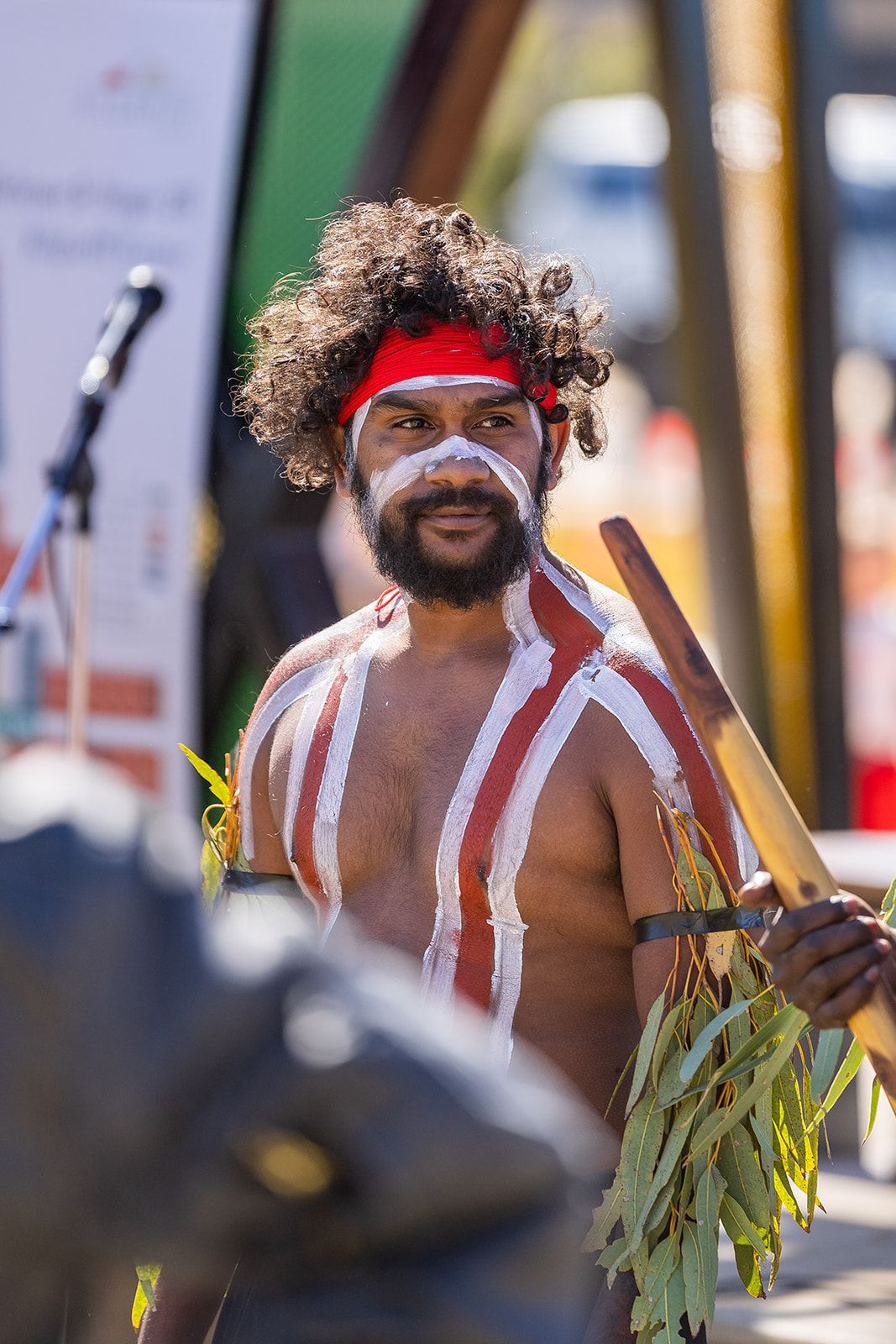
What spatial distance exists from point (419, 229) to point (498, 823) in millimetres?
970

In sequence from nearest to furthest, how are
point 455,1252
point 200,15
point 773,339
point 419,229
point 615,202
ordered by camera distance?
point 455,1252
point 419,229
point 200,15
point 773,339
point 615,202

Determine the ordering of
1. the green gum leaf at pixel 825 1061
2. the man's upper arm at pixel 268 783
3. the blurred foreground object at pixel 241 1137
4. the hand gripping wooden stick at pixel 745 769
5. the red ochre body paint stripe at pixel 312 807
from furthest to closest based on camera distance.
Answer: the man's upper arm at pixel 268 783, the red ochre body paint stripe at pixel 312 807, the green gum leaf at pixel 825 1061, the hand gripping wooden stick at pixel 745 769, the blurred foreground object at pixel 241 1137

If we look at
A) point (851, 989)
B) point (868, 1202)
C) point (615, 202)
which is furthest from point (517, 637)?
point (615, 202)

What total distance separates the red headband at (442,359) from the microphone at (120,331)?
Result: 141cm

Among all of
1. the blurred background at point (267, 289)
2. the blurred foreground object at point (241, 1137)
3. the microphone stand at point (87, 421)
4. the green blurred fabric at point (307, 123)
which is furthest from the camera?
the green blurred fabric at point (307, 123)

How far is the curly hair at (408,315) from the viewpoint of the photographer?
2.76m

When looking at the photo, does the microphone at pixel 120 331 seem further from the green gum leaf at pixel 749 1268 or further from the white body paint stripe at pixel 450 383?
the green gum leaf at pixel 749 1268

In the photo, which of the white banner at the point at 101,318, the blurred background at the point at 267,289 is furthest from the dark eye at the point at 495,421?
the white banner at the point at 101,318

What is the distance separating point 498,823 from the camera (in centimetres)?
255

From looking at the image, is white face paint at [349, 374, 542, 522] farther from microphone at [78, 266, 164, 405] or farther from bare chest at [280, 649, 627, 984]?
microphone at [78, 266, 164, 405]

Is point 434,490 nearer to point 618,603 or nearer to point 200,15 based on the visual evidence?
point 618,603

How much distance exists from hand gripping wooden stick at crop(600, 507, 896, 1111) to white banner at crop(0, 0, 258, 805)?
321 cm

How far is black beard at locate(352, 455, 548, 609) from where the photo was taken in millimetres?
2641

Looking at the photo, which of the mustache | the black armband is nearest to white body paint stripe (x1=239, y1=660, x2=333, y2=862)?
the mustache
